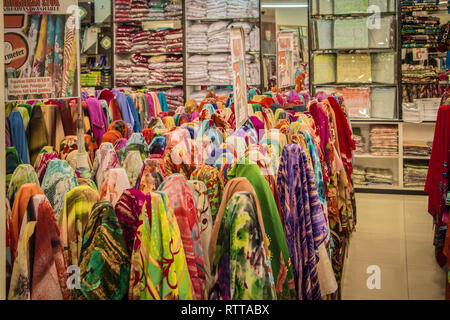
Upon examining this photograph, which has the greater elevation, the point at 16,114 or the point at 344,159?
the point at 16,114

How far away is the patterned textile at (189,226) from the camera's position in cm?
126

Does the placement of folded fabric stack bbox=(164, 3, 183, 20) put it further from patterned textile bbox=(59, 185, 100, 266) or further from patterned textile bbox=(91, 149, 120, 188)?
patterned textile bbox=(59, 185, 100, 266)

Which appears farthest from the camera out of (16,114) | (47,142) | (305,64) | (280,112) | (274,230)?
(305,64)

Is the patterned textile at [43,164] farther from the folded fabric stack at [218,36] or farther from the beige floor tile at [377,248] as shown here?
the folded fabric stack at [218,36]

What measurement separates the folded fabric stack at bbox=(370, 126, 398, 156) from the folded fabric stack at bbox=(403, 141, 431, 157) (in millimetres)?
131

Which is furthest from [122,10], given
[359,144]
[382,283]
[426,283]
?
[426,283]

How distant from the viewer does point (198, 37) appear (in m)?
7.89

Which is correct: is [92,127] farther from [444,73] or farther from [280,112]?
[444,73]

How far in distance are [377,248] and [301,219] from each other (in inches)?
120

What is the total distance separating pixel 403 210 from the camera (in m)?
6.04

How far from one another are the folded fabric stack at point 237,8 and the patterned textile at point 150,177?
6.50 metres

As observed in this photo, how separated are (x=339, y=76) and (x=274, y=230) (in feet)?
19.7

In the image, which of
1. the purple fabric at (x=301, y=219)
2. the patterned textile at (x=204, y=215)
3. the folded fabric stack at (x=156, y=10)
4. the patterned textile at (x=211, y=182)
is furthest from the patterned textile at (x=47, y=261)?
the folded fabric stack at (x=156, y=10)
